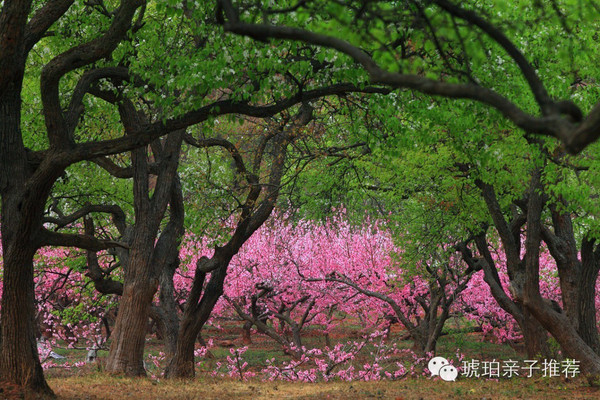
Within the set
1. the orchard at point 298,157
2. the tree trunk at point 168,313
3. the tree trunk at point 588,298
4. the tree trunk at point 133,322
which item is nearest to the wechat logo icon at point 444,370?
the orchard at point 298,157

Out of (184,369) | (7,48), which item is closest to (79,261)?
(184,369)

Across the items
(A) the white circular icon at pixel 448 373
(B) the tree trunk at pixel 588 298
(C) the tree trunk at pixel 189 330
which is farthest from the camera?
(C) the tree trunk at pixel 189 330

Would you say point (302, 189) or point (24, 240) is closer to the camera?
point (24, 240)

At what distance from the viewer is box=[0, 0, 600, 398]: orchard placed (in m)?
7.98

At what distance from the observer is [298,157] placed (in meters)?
17.4

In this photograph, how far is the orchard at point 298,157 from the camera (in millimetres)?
7980

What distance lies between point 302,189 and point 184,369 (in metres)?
7.08

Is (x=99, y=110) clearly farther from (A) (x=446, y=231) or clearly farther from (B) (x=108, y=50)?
(A) (x=446, y=231)

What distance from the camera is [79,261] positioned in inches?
763

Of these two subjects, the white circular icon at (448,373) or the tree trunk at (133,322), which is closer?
the tree trunk at (133,322)

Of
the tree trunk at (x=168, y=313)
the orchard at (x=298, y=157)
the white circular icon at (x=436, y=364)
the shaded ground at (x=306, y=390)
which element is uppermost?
the orchard at (x=298, y=157)

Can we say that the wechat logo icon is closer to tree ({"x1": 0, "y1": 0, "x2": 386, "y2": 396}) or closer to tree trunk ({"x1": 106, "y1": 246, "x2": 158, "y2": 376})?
tree trunk ({"x1": 106, "y1": 246, "x2": 158, "y2": 376})

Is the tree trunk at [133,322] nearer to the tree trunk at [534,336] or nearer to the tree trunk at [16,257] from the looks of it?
the tree trunk at [16,257]

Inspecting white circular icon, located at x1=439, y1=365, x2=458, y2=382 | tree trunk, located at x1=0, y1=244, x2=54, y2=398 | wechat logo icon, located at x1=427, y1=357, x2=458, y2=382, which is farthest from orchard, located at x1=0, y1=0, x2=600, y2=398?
white circular icon, located at x1=439, y1=365, x2=458, y2=382
